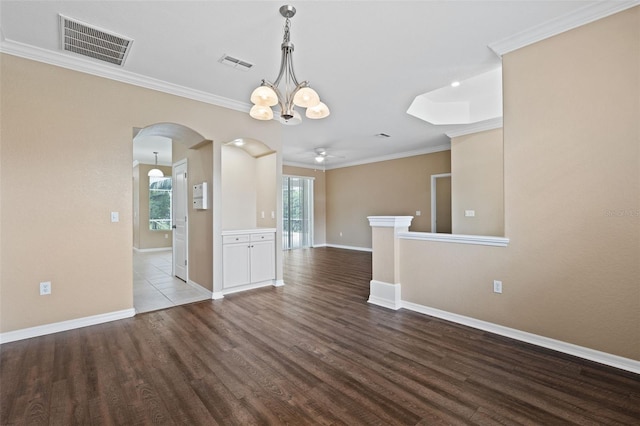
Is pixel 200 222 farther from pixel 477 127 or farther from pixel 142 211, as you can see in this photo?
pixel 142 211

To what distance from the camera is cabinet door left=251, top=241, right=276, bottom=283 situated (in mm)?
4656

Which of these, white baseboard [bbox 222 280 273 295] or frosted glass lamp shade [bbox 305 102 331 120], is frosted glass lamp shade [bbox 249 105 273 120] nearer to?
frosted glass lamp shade [bbox 305 102 331 120]

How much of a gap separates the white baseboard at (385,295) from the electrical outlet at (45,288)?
12.0ft

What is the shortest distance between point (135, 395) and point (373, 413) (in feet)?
5.33

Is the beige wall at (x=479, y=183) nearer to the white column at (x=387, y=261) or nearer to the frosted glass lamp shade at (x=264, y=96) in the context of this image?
the white column at (x=387, y=261)

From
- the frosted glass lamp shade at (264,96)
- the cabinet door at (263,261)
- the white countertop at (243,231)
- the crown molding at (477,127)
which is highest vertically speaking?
the crown molding at (477,127)

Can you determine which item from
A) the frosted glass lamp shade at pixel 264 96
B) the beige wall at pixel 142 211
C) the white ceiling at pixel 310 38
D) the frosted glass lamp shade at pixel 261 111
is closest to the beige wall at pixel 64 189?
the white ceiling at pixel 310 38

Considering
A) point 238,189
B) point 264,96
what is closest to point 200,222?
point 238,189

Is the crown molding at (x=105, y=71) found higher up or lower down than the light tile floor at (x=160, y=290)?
higher up

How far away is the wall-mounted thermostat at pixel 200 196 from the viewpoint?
4.34 metres

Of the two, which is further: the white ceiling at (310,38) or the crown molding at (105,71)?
the crown molding at (105,71)

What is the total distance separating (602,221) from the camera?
2.38m

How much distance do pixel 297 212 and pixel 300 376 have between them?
781 centimetres

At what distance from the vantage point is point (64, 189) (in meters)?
3.09
